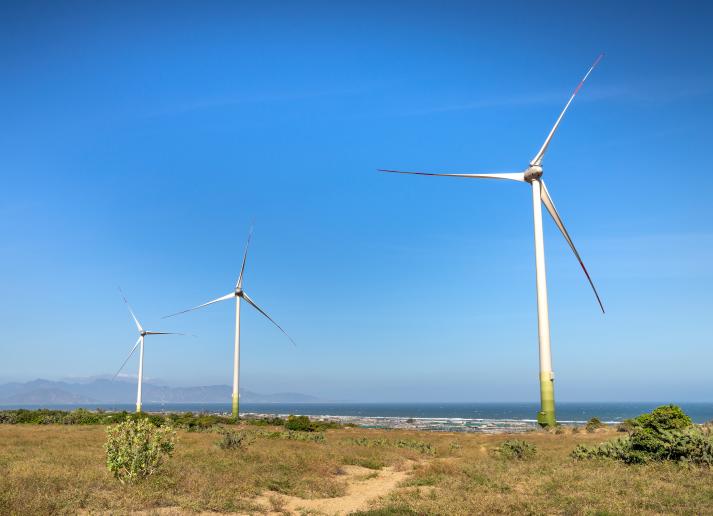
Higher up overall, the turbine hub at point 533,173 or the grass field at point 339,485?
the turbine hub at point 533,173

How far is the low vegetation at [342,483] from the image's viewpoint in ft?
55.2

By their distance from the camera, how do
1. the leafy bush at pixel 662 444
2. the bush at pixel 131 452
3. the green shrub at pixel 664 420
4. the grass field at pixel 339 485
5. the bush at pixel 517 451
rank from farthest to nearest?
the bush at pixel 517 451
the green shrub at pixel 664 420
the leafy bush at pixel 662 444
the bush at pixel 131 452
the grass field at pixel 339 485

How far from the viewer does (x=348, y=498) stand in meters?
21.1

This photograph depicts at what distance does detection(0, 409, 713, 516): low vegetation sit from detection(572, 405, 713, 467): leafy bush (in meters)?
0.20

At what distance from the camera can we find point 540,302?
3244cm

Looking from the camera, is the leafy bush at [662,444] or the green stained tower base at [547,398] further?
the green stained tower base at [547,398]

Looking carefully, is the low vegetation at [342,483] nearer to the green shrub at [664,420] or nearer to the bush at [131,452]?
the green shrub at [664,420]

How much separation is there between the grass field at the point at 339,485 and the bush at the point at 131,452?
0.57 metres

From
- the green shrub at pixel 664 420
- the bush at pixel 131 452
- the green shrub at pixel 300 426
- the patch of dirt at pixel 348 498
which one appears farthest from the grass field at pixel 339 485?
the green shrub at pixel 300 426

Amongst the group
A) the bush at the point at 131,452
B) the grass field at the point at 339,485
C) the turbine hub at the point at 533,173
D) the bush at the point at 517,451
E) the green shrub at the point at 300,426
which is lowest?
the green shrub at the point at 300,426

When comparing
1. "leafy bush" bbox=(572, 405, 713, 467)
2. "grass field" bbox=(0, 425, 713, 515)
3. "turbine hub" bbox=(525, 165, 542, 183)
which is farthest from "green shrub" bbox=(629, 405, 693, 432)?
"turbine hub" bbox=(525, 165, 542, 183)

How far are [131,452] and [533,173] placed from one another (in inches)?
1255

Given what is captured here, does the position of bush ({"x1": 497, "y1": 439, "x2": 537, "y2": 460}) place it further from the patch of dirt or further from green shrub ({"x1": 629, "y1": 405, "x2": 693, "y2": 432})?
the patch of dirt

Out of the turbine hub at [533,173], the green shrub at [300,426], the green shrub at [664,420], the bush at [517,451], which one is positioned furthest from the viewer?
the green shrub at [300,426]
